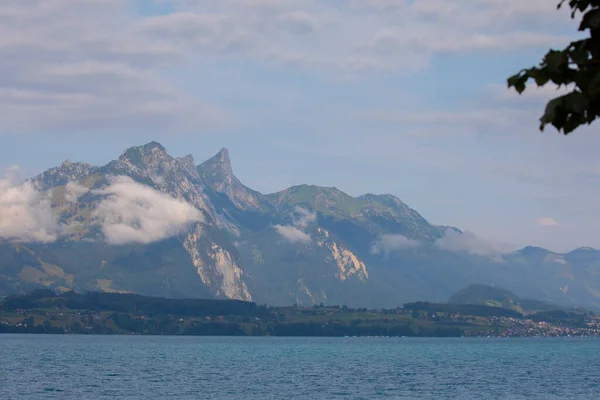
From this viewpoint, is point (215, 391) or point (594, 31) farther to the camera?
point (215, 391)

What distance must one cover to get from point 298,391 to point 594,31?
161 m

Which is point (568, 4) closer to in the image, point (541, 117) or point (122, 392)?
point (541, 117)

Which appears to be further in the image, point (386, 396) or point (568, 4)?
point (386, 396)

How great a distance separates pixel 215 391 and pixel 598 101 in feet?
527

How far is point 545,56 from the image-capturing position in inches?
741

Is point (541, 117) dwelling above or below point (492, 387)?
above

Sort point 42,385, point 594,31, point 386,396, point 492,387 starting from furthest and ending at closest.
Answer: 1. point 492,387
2. point 42,385
3. point 386,396
4. point 594,31

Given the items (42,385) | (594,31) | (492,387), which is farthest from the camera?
(492,387)

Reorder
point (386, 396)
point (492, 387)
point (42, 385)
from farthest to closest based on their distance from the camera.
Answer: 1. point (492, 387)
2. point (42, 385)
3. point (386, 396)

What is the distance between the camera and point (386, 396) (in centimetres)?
16488

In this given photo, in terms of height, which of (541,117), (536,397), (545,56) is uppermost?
(545,56)

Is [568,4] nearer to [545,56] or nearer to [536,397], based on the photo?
[545,56]

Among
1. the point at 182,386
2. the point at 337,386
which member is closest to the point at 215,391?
the point at 182,386

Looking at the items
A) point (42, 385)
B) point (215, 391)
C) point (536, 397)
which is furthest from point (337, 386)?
point (42, 385)
